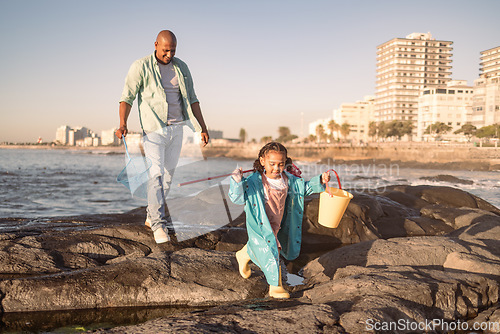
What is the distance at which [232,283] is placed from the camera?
3.53 meters

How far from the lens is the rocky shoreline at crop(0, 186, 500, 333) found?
248 cm

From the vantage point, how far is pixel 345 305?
2.65 m

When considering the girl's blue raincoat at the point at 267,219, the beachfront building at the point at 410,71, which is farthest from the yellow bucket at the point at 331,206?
the beachfront building at the point at 410,71

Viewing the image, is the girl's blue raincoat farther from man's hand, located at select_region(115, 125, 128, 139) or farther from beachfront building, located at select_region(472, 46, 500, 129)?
beachfront building, located at select_region(472, 46, 500, 129)

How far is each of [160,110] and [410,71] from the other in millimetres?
138184

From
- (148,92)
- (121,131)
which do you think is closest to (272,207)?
(121,131)

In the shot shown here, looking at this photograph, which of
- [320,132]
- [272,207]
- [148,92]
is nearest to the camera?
[272,207]

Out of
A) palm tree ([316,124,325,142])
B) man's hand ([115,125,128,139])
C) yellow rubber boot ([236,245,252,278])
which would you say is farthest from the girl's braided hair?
palm tree ([316,124,325,142])

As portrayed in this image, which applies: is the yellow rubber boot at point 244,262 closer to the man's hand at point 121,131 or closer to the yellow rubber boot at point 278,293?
the yellow rubber boot at point 278,293

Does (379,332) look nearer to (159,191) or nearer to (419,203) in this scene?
(159,191)

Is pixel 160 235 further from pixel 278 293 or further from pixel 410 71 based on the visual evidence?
A: pixel 410 71

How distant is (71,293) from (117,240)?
1244 mm

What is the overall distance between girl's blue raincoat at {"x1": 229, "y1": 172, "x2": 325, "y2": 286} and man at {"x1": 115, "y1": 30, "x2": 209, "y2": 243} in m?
1.39

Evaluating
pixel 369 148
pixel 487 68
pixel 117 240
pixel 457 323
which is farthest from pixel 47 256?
pixel 487 68
